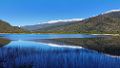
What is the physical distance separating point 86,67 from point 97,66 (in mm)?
1578

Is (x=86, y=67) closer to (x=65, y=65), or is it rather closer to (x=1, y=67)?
(x=65, y=65)

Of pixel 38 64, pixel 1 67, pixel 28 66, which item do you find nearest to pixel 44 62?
pixel 38 64

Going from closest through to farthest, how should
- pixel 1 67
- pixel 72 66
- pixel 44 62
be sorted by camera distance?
pixel 1 67 → pixel 72 66 → pixel 44 62

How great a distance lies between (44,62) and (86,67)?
5.95 metres

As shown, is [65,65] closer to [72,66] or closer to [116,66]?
[72,66]

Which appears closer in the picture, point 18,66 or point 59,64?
point 18,66

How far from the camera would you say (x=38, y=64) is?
33.3 meters

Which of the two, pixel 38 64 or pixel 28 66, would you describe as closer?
pixel 28 66

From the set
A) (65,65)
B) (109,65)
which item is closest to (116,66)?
(109,65)

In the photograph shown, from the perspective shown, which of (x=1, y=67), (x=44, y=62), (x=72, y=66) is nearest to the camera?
(x=1, y=67)

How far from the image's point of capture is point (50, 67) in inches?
1233

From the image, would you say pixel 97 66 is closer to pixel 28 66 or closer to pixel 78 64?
pixel 78 64

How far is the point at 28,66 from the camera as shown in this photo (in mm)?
31125

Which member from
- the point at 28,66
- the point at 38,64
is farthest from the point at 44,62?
the point at 28,66
